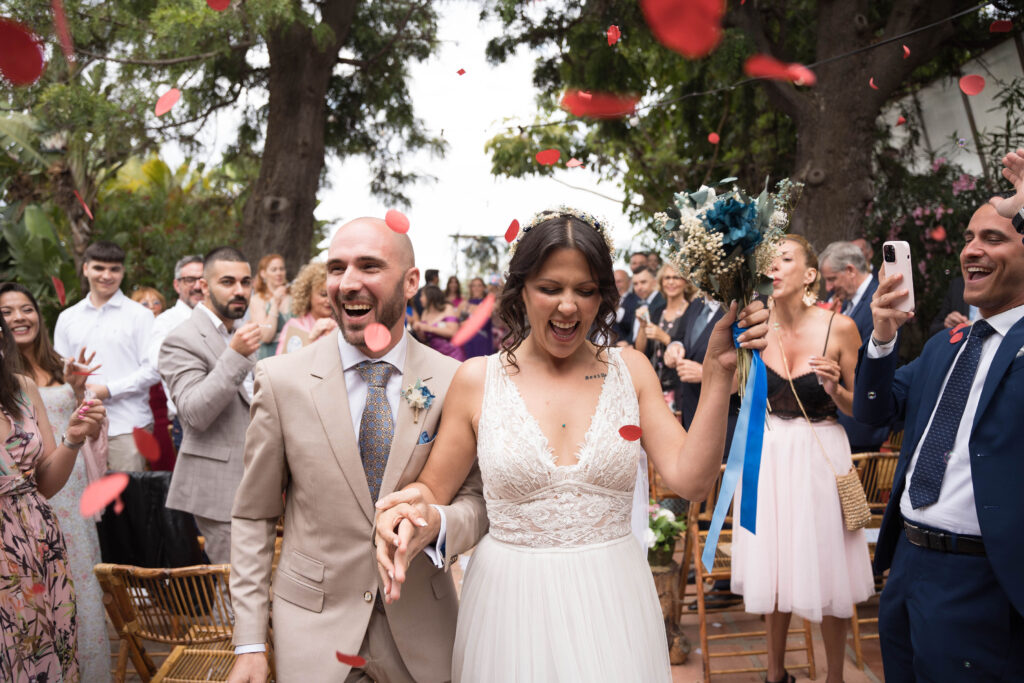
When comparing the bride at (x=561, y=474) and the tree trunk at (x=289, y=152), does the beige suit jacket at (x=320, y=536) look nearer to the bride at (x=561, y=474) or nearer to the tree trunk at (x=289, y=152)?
the bride at (x=561, y=474)

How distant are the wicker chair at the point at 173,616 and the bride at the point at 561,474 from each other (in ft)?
4.47

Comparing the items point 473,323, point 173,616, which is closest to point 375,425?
point 173,616

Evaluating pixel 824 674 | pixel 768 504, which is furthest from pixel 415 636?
pixel 824 674

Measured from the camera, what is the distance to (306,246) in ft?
33.9

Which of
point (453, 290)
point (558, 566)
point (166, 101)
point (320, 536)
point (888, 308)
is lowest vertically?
point (558, 566)

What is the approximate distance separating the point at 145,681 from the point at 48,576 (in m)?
0.81

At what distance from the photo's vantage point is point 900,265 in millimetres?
2865

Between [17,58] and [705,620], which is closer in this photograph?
[17,58]

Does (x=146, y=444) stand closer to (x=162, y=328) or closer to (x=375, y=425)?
(x=162, y=328)

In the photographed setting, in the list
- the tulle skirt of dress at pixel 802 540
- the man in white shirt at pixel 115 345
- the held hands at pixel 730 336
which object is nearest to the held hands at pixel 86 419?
the held hands at pixel 730 336

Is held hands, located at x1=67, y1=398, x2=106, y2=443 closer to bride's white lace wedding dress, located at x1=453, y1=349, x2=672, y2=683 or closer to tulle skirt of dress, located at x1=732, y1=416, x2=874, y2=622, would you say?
bride's white lace wedding dress, located at x1=453, y1=349, x2=672, y2=683

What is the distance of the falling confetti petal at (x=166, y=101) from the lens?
8078mm

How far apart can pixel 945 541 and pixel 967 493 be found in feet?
0.57

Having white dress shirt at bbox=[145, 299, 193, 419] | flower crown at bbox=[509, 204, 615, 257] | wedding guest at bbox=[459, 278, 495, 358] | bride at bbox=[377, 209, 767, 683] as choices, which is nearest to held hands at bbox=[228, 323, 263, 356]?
bride at bbox=[377, 209, 767, 683]
